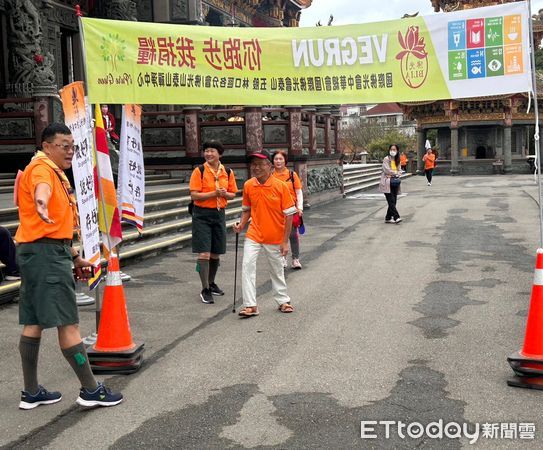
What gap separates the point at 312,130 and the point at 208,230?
41.3 ft

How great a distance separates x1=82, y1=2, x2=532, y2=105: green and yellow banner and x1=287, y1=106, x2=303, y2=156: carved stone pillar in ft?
38.2

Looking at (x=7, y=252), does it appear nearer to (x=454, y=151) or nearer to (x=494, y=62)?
(x=494, y=62)

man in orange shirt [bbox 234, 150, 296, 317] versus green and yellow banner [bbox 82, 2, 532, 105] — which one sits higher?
green and yellow banner [bbox 82, 2, 532, 105]

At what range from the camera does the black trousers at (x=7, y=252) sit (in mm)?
7969

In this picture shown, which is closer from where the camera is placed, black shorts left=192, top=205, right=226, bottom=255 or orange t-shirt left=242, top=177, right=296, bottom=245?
orange t-shirt left=242, top=177, right=296, bottom=245

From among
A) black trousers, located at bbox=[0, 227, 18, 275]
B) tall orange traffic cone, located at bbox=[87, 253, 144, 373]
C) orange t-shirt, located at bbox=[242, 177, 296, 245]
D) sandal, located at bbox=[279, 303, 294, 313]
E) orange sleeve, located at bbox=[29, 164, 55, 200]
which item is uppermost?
orange sleeve, located at bbox=[29, 164, 55, 200]

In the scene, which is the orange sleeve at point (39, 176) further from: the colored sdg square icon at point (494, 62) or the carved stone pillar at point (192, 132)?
the carved stone pillar at point (192, 132)

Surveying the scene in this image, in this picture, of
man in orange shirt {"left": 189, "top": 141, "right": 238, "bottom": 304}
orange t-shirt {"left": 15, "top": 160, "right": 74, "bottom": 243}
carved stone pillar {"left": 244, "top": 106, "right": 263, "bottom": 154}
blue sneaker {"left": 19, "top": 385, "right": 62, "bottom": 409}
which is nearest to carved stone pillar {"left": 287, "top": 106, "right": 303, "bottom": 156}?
carved stone pillar {"left": 244, "top": 106, "right": 263, "bottom": 154}

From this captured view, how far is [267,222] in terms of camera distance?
7.34 meters

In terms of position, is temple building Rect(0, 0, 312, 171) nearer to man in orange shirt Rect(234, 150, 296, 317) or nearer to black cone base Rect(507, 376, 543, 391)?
man in orange shirt Rect(234, 150, 296, 317)

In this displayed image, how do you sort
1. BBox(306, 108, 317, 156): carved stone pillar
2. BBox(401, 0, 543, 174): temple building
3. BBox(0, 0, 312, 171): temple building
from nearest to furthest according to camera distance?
BBox(0, 0, 312, 171): temple building < BBox(306, 108, 317, 156): carved stone pillar < BBox(401, 0, 543, 174): temple building

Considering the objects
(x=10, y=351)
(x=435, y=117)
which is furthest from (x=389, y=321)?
(x=435, y=117)

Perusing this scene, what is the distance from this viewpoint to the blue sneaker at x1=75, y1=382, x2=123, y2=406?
4.53 m

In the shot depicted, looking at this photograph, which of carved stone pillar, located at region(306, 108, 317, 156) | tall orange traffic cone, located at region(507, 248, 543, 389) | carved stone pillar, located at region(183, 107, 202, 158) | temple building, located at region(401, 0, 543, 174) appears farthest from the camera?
temple building, located at region(401, 0, 543, 174)
